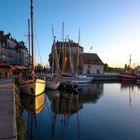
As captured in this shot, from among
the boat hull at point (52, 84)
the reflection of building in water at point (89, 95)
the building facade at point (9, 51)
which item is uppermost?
the building facade at point (9, 51)

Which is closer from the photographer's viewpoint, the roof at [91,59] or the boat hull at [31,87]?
the boat hull at [31,87]

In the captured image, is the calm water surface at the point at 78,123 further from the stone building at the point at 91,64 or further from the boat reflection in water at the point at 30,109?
the stone building at the point at 91,64

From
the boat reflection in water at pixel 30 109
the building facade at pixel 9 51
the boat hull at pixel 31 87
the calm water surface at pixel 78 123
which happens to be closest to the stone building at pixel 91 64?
the building facade at pixel 9 51

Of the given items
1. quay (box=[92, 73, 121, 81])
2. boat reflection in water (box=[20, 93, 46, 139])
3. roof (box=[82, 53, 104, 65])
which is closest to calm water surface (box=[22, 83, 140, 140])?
boat reflection in water (box=[20, 93, 46, 139])

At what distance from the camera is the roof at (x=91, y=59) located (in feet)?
304

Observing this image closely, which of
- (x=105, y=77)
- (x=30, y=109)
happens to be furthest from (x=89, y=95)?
(x=105, y=77)

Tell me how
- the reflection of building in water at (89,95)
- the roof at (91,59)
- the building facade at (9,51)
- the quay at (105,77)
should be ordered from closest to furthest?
the reflection of building in water at (89,95) → the building facade at (9,51) → the quay at (105,77) → the roof at (91,59)

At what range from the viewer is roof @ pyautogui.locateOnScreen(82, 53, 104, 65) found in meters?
92.8

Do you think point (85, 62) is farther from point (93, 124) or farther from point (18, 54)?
point (93, 124)

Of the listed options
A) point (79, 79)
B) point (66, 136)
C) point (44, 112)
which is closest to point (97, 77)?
point (79, 79)

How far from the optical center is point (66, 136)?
15.7 m

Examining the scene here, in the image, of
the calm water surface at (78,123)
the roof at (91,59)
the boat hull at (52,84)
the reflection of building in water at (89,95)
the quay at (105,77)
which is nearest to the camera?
the calm water surface at (78,123)

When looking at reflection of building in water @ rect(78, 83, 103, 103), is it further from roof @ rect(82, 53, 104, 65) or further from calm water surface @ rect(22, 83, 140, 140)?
roof @ rect(82, 53, 104, 65)

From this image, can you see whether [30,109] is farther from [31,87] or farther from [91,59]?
[91,59]
